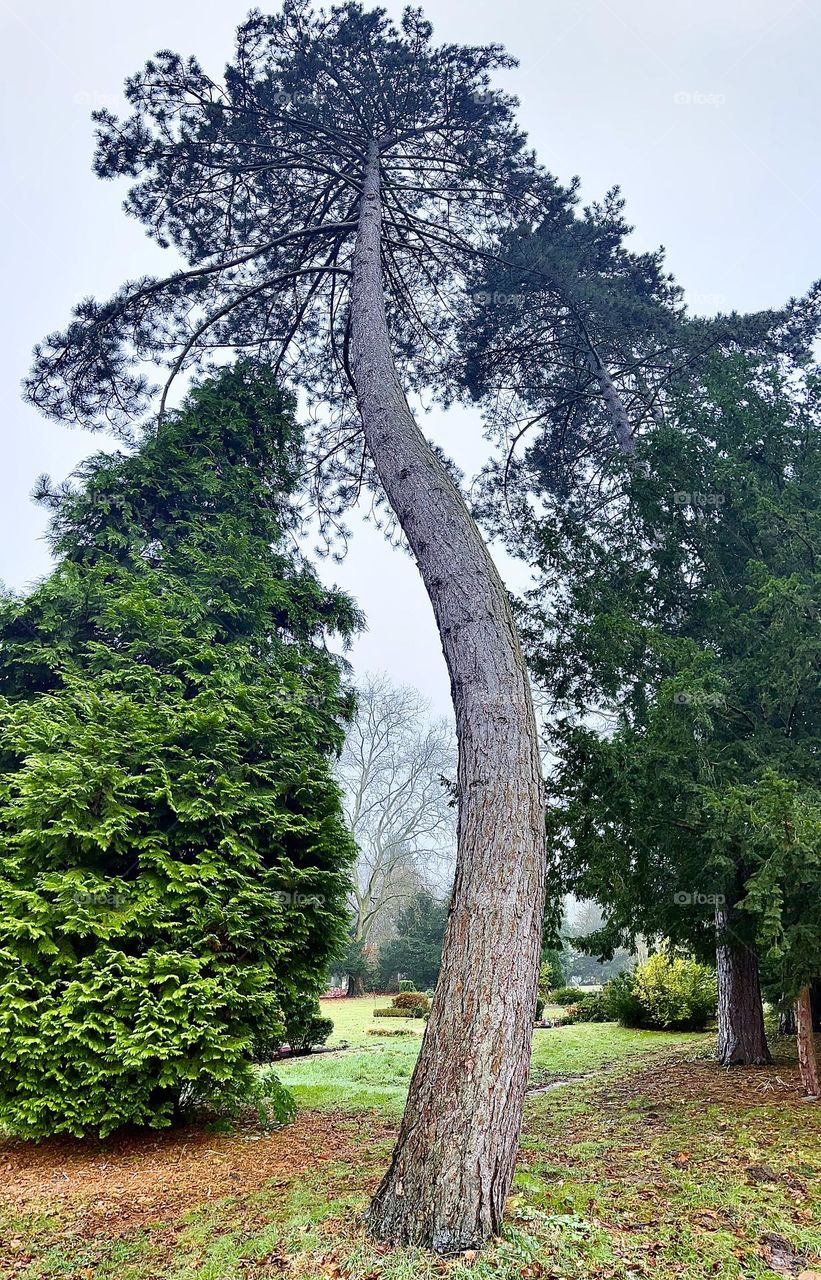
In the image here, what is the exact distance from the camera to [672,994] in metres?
10.3

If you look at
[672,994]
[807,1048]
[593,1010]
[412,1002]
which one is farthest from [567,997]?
[807,1048]

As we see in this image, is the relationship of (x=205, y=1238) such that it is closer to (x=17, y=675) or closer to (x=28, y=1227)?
(x=28, y=1227)

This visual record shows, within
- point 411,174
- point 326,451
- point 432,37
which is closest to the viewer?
point 432,37

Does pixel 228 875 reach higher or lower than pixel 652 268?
lower

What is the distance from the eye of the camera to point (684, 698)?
4309 mm

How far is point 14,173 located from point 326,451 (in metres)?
12.0

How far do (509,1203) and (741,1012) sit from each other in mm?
4961

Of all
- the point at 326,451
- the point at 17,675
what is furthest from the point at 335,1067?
the point at 326,451

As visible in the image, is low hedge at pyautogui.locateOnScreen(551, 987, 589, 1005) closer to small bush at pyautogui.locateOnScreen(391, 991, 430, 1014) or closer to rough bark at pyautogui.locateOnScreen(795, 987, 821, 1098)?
small bush at pyautogui.locateOnScreen(391, 991, 430, 1014)

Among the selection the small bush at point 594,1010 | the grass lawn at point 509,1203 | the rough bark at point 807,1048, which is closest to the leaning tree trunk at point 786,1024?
the grass lawn at point 509,1203

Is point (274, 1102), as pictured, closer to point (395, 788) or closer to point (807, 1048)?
point (807, 1048)

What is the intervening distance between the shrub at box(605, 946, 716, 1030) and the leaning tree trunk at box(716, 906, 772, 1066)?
3.57m

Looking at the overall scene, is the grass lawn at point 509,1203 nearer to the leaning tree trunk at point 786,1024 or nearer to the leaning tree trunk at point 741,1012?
the leaning tree trunk at point 741,1012

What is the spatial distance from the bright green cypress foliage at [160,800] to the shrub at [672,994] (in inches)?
305
